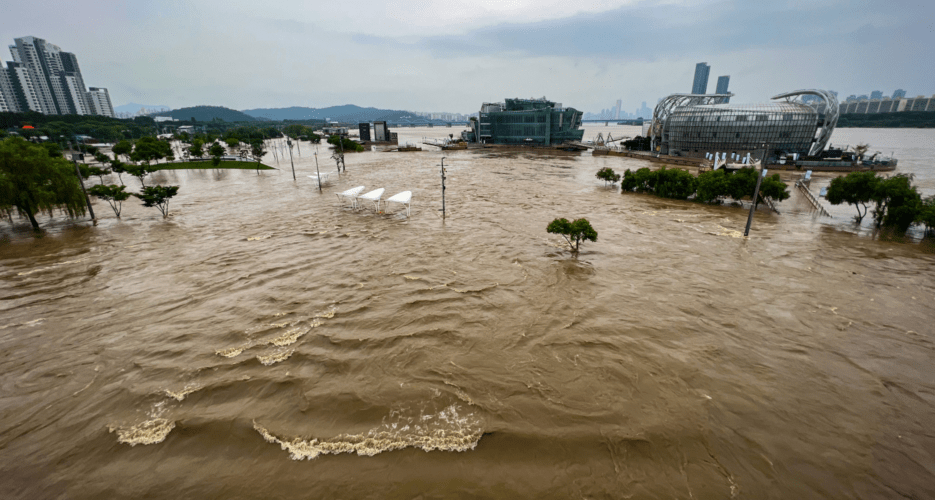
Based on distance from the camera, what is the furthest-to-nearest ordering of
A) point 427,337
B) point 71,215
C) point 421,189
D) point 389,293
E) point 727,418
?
1. point 421,189
2. point 71,215
3. point 389,293
4. point 427,337
5. point 727,418

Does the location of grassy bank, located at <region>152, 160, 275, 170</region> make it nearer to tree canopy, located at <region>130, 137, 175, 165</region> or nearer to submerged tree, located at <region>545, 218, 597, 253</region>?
tree canopy, located at <region>130, 137, 175, 165</region>

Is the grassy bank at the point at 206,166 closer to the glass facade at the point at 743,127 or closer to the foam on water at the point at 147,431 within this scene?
the foam on water at the point at 147,431

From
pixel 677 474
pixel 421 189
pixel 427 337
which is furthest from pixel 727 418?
pixel 421 189

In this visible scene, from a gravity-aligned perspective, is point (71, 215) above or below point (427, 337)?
above

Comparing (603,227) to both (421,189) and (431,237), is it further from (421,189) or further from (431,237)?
(421,189)

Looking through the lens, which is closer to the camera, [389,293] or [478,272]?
[389,293]

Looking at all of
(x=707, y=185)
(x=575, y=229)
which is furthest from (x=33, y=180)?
(x=707, y=185)

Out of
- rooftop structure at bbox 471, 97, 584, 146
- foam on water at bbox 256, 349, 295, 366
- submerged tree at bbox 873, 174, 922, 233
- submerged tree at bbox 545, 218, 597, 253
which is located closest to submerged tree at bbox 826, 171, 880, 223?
submerged tree at bbox 873, 174, 922, 233
